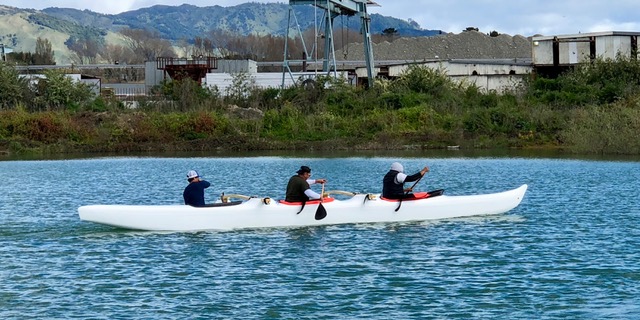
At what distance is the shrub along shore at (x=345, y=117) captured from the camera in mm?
70875

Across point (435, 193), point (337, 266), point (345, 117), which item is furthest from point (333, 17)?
point (337, 266)

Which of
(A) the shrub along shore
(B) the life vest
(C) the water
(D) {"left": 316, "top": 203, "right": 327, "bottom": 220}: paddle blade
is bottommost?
(C) the water

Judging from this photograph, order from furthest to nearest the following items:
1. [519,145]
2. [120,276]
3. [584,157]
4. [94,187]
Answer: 1. [519,145]
2. [584,157]
3. [94,187]
4. [120,276]

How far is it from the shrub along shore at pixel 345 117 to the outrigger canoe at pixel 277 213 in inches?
1351

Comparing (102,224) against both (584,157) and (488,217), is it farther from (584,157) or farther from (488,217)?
(584,157)

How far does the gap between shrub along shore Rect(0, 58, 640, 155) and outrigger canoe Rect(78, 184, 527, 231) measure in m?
34.3

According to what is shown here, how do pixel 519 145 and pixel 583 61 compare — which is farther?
pixel 583 61

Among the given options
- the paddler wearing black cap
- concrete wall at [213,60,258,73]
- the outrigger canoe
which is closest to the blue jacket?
the outrigger canoe

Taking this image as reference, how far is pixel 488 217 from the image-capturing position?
3378cm

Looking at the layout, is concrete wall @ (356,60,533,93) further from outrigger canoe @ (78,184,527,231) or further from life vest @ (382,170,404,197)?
life vest @ (382,170,404,197)

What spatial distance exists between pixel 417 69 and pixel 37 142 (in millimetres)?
26788

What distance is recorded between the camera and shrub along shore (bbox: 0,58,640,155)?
70.9 meters

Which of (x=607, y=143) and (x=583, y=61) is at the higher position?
(x=583, y=61)

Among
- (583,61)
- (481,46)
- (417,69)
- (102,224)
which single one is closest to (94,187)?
(102,224)
